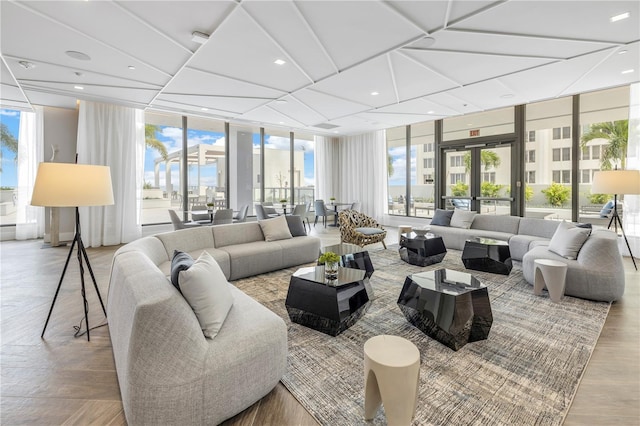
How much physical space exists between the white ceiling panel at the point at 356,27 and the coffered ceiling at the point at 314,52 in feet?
0.05

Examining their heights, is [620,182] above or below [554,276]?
above

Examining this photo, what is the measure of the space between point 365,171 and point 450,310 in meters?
7.89

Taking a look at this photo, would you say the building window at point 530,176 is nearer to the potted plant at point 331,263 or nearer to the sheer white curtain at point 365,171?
the sheer white curtain at point 365,171

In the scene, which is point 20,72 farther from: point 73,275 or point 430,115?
point 430,115

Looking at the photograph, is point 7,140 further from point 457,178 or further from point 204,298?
point 457,178

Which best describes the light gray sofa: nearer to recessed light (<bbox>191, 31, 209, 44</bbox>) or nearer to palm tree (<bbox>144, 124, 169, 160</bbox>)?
recessed light (<bbox>191, 31, 209, 44</bbox>)

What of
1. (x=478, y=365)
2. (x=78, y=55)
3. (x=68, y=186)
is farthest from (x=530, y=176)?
(x=78, y=55)

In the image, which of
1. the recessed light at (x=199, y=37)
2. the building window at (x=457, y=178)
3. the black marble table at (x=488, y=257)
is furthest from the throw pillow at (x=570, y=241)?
the recessed light at (x=199, y=37)

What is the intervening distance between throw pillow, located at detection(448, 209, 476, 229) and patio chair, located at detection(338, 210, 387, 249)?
157cm

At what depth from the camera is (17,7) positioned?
286 cm

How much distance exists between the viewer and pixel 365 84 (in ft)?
16.6

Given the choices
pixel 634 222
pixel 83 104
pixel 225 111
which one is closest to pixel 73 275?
pixel 83 104

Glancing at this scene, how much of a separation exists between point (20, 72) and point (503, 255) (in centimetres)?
749

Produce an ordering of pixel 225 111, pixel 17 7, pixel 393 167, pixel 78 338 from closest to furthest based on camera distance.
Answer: pixel 78 338
pixel 17 7
pixel 225 111
pixel 393 167
